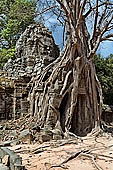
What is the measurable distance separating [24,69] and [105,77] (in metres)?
4.13

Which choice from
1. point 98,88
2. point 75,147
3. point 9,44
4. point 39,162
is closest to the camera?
point 39,162

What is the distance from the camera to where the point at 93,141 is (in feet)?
17.9

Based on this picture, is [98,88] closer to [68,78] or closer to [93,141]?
[68,78]

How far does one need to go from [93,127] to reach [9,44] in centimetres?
1017

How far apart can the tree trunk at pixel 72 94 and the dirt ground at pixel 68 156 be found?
3.03 feet

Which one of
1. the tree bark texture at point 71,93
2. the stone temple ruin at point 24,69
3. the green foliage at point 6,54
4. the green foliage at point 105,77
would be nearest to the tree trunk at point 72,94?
the tree bark texture at point 71,93

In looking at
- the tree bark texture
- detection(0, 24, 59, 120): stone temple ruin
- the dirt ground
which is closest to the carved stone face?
detection(0, 24, 59, 120): stone temple ruin

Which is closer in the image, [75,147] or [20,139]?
[75,147]

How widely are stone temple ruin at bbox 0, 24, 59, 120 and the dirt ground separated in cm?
186

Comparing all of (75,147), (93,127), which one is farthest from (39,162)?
(93,127)

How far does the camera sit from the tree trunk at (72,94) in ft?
19.6

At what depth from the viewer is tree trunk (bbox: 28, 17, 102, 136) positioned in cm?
596

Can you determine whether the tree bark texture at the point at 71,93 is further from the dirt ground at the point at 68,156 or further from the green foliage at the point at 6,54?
the green foliage at the point at 6,54

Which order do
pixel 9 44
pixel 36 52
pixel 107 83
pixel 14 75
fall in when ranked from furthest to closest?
pixel 9 44, pixel 107 83, pixel 36 52, pixel 14 75
